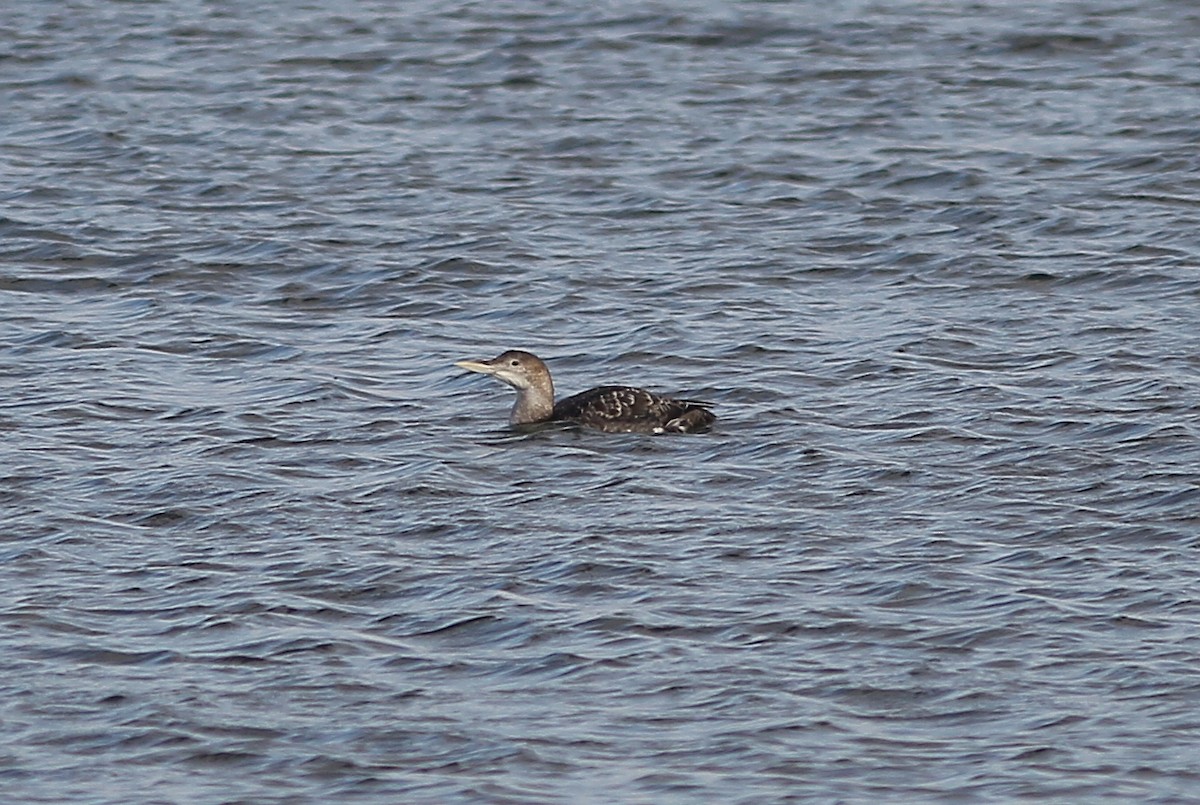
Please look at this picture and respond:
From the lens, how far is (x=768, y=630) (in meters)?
10.2

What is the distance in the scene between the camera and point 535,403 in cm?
1384

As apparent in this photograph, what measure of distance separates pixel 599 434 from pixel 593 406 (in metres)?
0.16

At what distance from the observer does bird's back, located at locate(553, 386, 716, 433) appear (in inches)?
523

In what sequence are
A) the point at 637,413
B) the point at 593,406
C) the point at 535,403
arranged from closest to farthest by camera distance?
the point at 637,413, the point at 593,406, the point at 535,403

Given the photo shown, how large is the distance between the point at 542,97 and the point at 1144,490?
11.8 meters

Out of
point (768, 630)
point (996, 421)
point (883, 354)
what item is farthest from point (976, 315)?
point (768, 630)

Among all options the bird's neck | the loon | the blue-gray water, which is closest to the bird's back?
the loon

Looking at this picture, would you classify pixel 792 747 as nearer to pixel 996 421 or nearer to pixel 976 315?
pixel 996 421

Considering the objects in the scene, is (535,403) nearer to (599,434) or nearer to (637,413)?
(599,434)

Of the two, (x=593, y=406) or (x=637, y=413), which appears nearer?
(x=637, y=413)

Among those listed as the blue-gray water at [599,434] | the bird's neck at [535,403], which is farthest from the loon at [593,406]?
the blue-gray water at [599,434]

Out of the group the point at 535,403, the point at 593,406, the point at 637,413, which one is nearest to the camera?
the point at 637,413

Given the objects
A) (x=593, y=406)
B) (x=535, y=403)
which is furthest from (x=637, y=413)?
(x=535, y=403)

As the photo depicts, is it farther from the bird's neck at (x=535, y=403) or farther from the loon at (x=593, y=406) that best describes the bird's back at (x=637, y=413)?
the bird's neck at (x=535, y=403)
